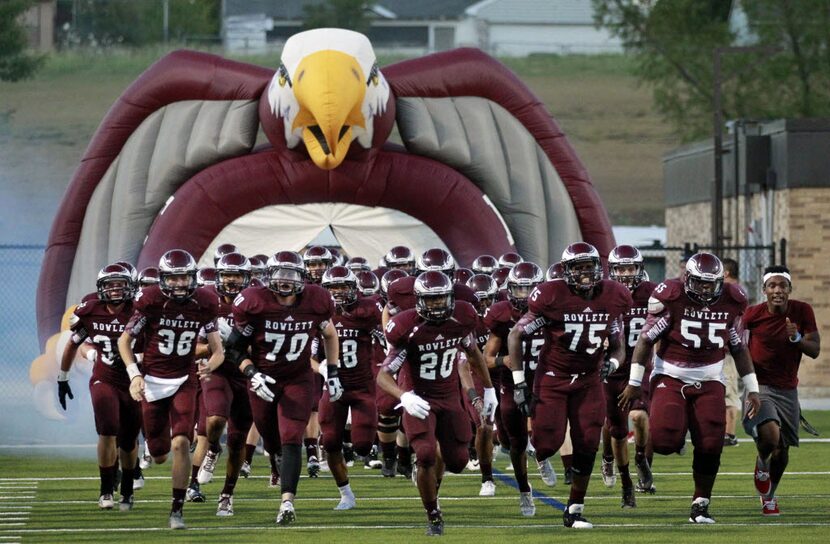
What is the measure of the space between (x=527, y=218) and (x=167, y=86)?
4.01 metres

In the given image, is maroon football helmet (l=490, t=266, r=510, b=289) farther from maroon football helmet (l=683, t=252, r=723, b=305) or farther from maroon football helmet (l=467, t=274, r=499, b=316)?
maroon football helmet (l=683, t=252, r=723, b=305)

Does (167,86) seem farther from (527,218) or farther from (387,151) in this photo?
(527,218)

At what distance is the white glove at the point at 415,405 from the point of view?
32.8 feet

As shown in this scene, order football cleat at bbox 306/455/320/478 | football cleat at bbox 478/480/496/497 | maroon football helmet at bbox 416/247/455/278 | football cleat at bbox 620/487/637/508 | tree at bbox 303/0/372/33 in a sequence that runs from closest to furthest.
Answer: football cleat at bbox 620/487/637/508
football cleat at bbox 478/480/496/497
maroon football helmet at bbox 416/247/455/278
football cleat at bbox 306/455/320/478
tree at bbox 303/0/372/33

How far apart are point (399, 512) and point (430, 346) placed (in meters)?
1.52

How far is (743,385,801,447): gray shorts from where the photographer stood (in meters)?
10.9

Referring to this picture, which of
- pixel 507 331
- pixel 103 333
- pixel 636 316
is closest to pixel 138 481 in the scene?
pixel 103 333

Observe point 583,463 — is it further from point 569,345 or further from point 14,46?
point 14,46

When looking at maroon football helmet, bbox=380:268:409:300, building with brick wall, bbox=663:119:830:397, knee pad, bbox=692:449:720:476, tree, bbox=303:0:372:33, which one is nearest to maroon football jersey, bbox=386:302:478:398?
knee pad, bbox=692:449:720:476

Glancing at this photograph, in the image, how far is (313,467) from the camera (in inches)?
545

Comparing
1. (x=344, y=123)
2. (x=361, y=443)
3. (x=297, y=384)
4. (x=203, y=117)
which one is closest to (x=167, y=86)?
(x=203, y=117)

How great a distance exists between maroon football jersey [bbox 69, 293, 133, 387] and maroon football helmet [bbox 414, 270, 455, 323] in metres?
2.41

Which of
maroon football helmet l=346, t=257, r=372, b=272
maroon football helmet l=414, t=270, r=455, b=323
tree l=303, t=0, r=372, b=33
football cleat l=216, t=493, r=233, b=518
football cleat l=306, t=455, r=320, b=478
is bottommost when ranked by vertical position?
football cleat l=306, t=455, r=320, b=478

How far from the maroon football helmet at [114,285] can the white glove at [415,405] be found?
8.23 feet
